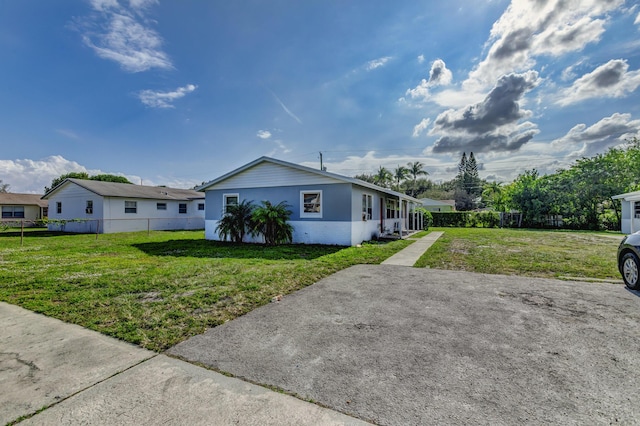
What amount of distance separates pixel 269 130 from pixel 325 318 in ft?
53.5

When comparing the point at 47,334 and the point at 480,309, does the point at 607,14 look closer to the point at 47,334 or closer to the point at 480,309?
the point at 480,309

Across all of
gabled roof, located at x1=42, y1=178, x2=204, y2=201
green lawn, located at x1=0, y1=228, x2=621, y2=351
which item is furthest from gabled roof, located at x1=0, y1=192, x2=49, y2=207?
green lawn, located at x1=0, y1=228, x2=621, y2=351

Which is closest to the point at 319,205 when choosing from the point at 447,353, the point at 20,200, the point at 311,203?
the point at 311,203

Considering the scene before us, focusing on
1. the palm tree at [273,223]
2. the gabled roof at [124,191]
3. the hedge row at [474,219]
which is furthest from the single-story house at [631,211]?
the gabled roof at [124,191]

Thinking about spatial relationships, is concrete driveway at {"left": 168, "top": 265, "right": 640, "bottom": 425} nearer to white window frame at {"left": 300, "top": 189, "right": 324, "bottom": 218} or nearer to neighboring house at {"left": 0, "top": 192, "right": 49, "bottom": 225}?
white window frame at {"left": 300, "top": 189, "right": 324, "bottom": 218}

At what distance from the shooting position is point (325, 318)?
150 inches

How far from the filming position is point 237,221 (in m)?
12.9

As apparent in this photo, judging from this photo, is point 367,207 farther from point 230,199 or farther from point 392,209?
point 230,199

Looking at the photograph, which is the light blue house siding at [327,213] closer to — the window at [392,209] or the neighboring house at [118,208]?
the window at [392,209]

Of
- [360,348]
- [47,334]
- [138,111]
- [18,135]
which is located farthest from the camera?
[18,135]

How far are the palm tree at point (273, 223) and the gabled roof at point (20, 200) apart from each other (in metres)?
33.3

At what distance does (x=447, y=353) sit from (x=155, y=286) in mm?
5133

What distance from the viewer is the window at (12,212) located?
2845cm

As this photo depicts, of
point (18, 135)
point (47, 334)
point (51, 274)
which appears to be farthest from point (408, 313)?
point (18, 135)
